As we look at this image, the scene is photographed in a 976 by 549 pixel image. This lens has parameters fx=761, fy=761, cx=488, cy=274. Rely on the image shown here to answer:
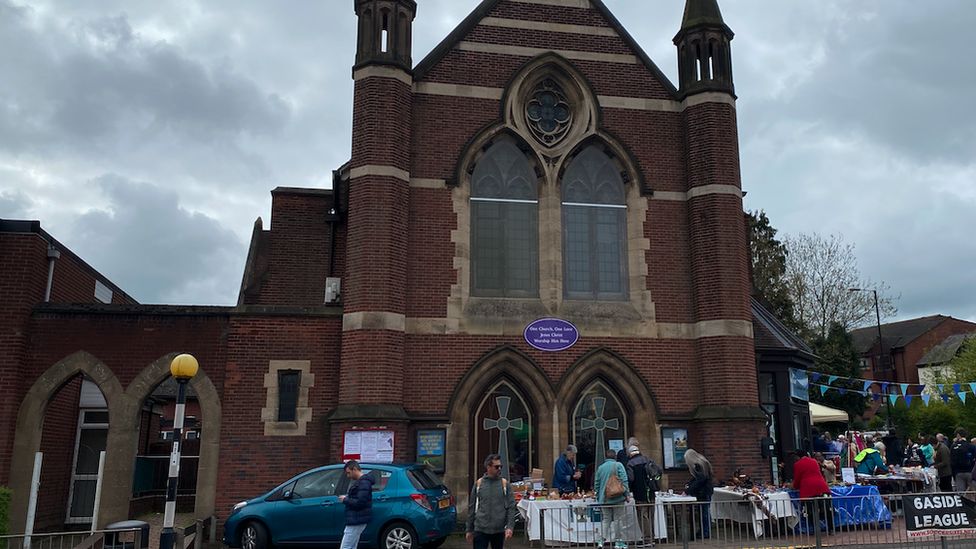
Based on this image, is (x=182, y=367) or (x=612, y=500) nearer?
(x=182, y=367)

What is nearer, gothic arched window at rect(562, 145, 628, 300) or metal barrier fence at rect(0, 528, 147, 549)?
metal barrier fence at rect(0, 528, 147, 549)

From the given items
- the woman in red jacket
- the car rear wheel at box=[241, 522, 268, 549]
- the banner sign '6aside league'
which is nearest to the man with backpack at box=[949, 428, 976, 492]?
the woman in red jacket

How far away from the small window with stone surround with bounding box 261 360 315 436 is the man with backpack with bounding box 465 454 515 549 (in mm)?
6194

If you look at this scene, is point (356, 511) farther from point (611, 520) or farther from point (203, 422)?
point (203, 422)

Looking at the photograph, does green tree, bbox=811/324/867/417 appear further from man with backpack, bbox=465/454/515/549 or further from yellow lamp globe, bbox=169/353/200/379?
yellow lamp globe, bbox=169/353/200/379

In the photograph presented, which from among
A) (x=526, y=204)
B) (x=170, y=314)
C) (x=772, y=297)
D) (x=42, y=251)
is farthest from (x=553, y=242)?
(x=772, y=297)

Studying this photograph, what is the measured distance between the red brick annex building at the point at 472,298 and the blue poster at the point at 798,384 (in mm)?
669

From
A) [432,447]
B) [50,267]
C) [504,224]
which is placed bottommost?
[432,447]

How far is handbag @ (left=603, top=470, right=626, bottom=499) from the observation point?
10266 millimetres

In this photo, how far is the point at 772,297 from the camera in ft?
125

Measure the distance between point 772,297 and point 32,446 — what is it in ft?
110

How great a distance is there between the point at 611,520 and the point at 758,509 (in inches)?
109

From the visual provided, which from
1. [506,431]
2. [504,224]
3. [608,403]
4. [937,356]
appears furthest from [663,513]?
[937,356]

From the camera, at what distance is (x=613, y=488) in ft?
33.7
